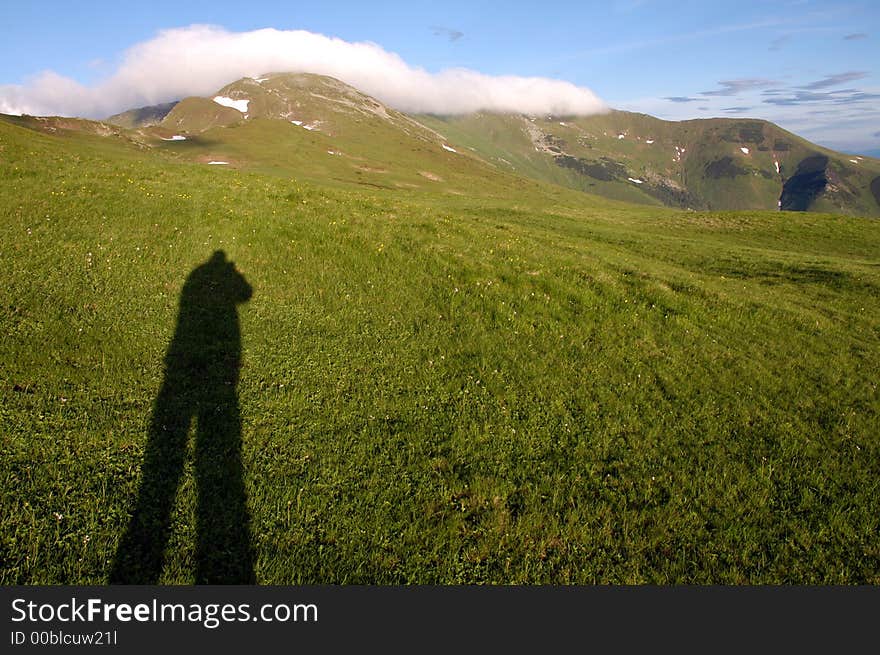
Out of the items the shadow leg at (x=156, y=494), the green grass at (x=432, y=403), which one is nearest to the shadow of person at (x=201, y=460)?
the shadow leg at (x=156, y=494)

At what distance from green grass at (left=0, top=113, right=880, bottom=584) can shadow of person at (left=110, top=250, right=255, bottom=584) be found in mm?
220

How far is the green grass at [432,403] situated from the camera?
7.03m

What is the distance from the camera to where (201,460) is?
27.0ft

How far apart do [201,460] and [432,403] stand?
5030mm

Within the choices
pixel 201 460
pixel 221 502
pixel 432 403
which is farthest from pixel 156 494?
pixel 432 403

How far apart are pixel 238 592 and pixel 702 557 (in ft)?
22.9

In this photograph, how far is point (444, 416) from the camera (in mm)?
10438

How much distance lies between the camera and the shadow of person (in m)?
6.32

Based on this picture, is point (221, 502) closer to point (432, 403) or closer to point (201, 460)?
point (201, 460)

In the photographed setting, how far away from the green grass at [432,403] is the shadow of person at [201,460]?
22 centimetres

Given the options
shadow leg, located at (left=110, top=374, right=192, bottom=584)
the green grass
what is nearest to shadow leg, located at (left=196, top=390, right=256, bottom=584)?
the green grass

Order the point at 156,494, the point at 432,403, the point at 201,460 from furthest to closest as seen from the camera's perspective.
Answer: the point at 432,403
the point at 201,460
the point at 156,494

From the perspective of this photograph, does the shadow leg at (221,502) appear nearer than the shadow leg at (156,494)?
No

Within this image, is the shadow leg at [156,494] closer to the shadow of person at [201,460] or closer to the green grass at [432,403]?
the shadow of person at [201,460]
